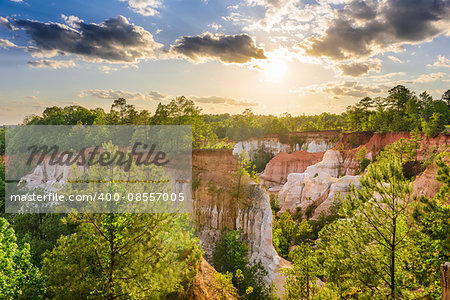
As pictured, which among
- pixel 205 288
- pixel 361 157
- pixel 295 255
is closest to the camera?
pixel 205 288

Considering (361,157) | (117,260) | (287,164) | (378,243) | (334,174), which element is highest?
(361,157)

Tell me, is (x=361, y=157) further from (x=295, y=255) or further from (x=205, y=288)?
(x=205, y=288)

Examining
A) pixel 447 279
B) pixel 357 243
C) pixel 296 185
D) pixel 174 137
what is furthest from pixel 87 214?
pixel 296 185

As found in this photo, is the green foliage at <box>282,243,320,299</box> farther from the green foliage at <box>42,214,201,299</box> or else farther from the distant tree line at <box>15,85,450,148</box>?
the distant tree line at <box>15,85,450,148</box>

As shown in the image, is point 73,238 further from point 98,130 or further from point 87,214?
point 98,130

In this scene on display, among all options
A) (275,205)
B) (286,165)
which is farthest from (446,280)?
(286,165)

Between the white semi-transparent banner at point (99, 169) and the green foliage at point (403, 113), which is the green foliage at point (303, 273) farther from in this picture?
the green foliage at point (403, 113)

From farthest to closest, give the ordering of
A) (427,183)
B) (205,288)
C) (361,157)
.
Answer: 1. (361,157)
2. (427,183)
3. (205,288)
